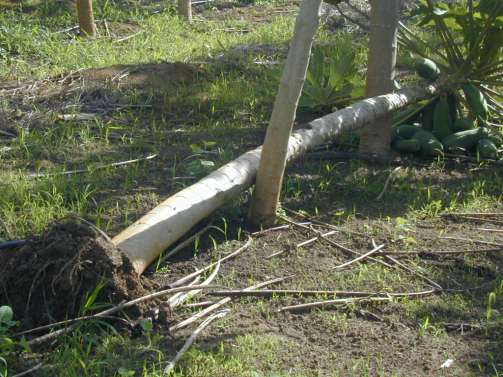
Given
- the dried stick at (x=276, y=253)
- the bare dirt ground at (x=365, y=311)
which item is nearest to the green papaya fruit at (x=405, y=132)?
the bare dirt ground at (x=365, y=311)

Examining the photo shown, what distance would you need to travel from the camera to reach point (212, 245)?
4359mm

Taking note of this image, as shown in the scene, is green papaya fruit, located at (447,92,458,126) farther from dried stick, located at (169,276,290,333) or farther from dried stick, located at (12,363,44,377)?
dried stick, located at (12,363,44,377)

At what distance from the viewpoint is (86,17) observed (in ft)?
28.8

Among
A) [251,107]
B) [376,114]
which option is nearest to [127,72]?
[251,107]

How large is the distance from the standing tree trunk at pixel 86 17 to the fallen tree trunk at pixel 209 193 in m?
4.28

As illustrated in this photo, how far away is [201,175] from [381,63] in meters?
1.58

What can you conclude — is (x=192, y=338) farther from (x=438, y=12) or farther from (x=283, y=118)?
(x=438, y=12)

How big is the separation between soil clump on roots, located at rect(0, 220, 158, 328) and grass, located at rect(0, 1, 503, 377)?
161 millimetres

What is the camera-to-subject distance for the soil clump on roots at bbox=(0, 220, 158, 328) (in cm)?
345

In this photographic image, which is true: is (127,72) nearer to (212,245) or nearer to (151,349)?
(212,245)

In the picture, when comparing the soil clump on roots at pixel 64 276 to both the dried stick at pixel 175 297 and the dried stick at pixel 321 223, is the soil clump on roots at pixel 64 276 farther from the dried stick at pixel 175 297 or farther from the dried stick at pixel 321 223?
the dried stick at pixel 321 223

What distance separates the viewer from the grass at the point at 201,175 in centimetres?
335

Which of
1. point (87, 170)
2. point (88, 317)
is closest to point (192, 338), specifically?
point (88, 317)

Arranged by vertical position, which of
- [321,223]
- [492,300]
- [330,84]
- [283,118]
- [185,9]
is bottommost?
[492,300]
